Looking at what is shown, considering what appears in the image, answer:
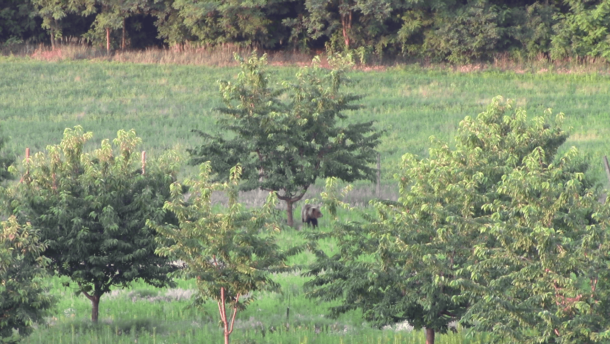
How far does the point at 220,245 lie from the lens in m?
11.9

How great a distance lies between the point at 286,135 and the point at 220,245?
9100 mm

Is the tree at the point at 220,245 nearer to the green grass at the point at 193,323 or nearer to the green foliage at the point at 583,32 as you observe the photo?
the green grass at the point at 193,323

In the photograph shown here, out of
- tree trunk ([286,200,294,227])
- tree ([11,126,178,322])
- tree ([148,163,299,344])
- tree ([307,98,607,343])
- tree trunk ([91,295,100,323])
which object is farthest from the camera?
tree trunk ([286,200,294,227])

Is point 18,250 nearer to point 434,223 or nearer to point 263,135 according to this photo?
point 434,223

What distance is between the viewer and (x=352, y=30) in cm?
5188

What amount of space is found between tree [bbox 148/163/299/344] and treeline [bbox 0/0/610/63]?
3494 cm

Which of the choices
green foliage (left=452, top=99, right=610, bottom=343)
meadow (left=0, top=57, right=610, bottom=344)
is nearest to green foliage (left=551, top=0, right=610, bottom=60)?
meadow (left=0, top=57, right=610, bottom=344)

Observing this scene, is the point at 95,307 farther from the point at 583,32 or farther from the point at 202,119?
the point at 583,32

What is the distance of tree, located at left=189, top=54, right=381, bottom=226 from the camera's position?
20781 mm

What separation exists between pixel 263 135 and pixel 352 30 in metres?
32.0

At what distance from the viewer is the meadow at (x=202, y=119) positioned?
14.4 m

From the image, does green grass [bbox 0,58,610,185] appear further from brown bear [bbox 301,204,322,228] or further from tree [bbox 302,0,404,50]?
brown bear [bbox 301,204,322,228]

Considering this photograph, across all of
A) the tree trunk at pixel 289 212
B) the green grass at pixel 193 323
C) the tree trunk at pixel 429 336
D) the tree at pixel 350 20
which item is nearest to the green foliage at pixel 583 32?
the tree at pixel 350 20

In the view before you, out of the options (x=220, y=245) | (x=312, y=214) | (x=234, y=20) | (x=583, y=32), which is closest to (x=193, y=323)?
(x=220, y=245)
